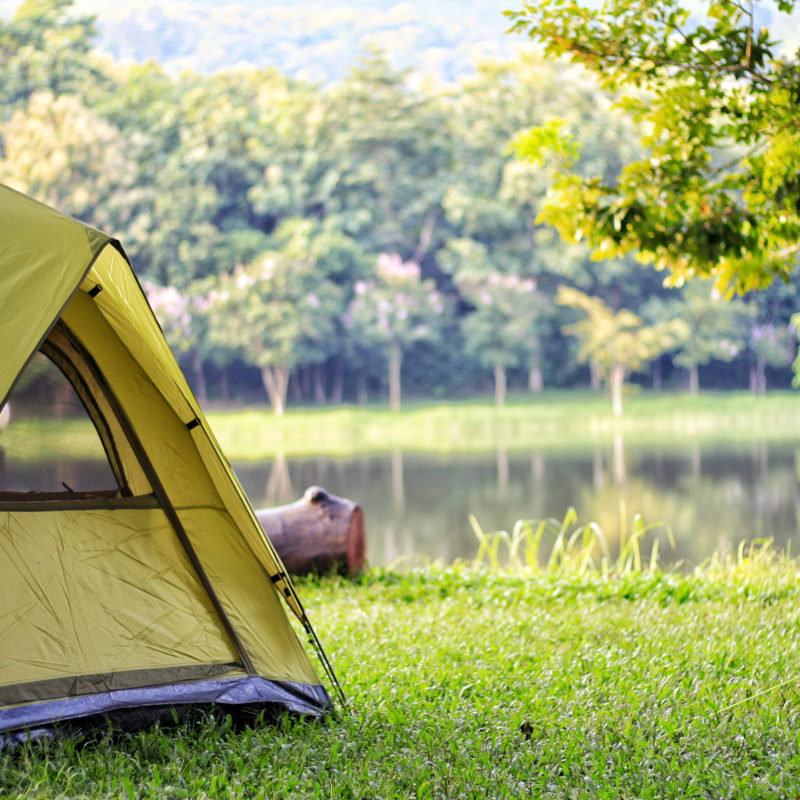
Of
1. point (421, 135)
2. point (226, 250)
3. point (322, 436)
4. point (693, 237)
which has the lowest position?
point (322, 436)

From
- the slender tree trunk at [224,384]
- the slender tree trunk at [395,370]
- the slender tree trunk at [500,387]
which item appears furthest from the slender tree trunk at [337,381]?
the slender tree trunk at [500,387]

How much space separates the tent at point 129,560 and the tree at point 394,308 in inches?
1054

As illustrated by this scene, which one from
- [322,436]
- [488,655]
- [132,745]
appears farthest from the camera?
[322,436]

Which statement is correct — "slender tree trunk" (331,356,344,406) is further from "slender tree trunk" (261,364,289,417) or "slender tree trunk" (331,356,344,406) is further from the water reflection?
the water reflection

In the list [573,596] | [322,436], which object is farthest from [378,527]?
[322,436]

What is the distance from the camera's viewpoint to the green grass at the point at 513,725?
8.67ft

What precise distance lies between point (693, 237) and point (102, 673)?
2.97 m

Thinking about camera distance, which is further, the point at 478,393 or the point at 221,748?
the point at 478,393

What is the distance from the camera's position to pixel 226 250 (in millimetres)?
30938

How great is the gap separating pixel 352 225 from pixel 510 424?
8727mm

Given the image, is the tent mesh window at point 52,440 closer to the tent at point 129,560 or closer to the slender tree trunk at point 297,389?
the tent at point 129,560

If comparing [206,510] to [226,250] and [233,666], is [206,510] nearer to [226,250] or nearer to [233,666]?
[233,666]

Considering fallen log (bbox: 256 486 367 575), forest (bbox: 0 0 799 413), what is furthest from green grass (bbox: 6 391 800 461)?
fallen log (bbox: 256 486 367 575)

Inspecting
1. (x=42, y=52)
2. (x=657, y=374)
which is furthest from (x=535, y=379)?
(x=42, y=52)
